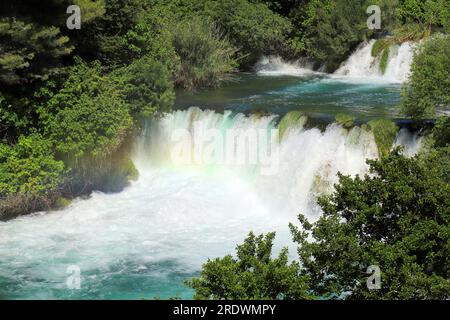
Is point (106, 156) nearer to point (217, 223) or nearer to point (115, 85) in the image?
point (115, 85)

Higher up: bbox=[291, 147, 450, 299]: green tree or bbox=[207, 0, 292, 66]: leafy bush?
bbox=[207, 0, 292, 66]: leafy bush

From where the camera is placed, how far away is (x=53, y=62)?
67.8 ft

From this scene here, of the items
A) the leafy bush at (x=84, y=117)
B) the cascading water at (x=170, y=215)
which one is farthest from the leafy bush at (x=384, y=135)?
the leafy bush at (x=84, y=117)

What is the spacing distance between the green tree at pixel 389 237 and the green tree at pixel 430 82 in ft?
23.3

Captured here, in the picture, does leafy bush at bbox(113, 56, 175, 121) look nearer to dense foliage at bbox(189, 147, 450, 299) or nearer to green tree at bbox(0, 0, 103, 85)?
green tree at bbox(0, 0, 103, 85)

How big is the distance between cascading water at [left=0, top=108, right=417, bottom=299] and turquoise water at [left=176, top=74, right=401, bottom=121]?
1246 mm

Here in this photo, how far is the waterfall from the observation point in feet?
96.7

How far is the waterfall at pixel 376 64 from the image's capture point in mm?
29464

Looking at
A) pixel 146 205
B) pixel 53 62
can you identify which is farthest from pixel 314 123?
pixel 53 62

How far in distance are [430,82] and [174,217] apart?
294 inches

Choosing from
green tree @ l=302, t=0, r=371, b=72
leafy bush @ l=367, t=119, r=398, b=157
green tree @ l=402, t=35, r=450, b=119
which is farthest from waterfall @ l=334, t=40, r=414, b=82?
leafy bush @ l=367, t=119, r=398, b=157

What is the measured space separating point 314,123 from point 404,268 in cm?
1087

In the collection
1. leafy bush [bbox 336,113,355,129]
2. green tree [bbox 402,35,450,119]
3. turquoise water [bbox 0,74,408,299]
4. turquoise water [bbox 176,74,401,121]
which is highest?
green tree [bbox 402,35,450,119]
